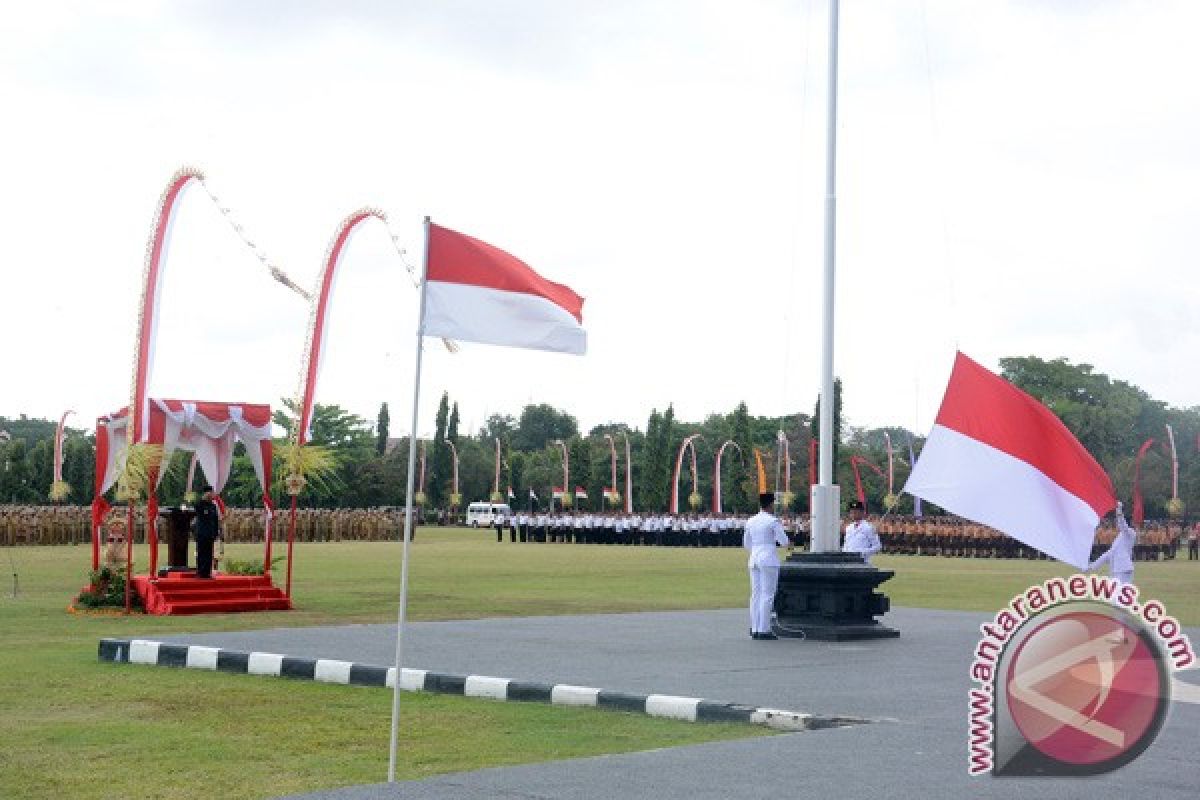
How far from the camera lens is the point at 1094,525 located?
353 inches

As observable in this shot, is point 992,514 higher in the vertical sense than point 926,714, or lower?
higher

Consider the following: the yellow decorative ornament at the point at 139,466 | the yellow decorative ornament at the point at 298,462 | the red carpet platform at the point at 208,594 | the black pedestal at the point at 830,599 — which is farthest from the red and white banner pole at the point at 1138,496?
the yellow decorative ornament at the point at 139,466

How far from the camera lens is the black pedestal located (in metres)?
17.3

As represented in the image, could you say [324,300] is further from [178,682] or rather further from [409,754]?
[409,754]

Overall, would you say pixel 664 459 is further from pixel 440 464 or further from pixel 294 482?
pixel 294 482

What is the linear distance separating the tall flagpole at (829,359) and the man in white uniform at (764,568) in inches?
26.2

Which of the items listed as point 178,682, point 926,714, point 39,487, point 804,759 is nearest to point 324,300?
point 178,682

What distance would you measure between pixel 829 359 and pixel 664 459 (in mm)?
70764

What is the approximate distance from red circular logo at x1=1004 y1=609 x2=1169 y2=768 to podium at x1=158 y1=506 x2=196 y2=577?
18.3 meters

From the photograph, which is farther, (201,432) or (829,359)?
(201,432)

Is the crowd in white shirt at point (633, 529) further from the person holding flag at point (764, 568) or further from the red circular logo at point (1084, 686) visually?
the red circular logo at point (1084, 686)

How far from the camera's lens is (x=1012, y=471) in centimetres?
945

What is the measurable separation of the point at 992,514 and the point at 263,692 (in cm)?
630

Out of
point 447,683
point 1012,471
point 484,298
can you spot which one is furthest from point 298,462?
point 1012,471
